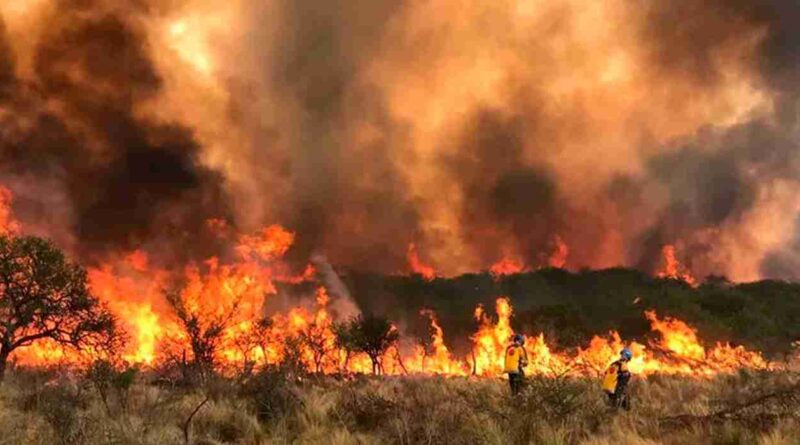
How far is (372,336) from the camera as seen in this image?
52.1 metres

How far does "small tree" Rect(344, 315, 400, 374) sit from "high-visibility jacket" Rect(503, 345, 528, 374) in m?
30.9

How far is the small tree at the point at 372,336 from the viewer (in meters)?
51.5

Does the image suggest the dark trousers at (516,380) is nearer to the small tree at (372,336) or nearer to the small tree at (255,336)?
the small tree at (255,336)

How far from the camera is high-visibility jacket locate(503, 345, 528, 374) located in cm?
2039

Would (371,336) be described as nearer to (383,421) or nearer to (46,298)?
(46,298)

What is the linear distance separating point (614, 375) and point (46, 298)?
75.3 ft

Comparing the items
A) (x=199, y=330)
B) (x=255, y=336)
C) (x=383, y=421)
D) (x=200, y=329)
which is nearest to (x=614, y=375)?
(x=383, y=421)

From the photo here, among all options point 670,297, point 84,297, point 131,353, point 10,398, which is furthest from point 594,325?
point 10,398

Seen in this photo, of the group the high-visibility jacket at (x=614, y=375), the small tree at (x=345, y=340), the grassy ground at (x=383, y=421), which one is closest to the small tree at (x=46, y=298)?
the grassy ground at (x=383, y=421)

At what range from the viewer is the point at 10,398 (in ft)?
55.0

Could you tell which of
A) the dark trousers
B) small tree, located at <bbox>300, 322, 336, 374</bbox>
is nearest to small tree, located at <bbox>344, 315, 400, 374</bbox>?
small tree, located at <bbox>300, 322, 336, 374</bbox>

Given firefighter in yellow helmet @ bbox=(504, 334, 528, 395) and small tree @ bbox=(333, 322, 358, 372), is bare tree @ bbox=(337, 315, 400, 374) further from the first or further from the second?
firefighter in yellow helmet @ bbox=(504, 334, 528, 395)

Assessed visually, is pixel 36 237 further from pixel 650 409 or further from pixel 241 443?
pixel 650 409

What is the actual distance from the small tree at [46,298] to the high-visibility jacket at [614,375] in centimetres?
2149
